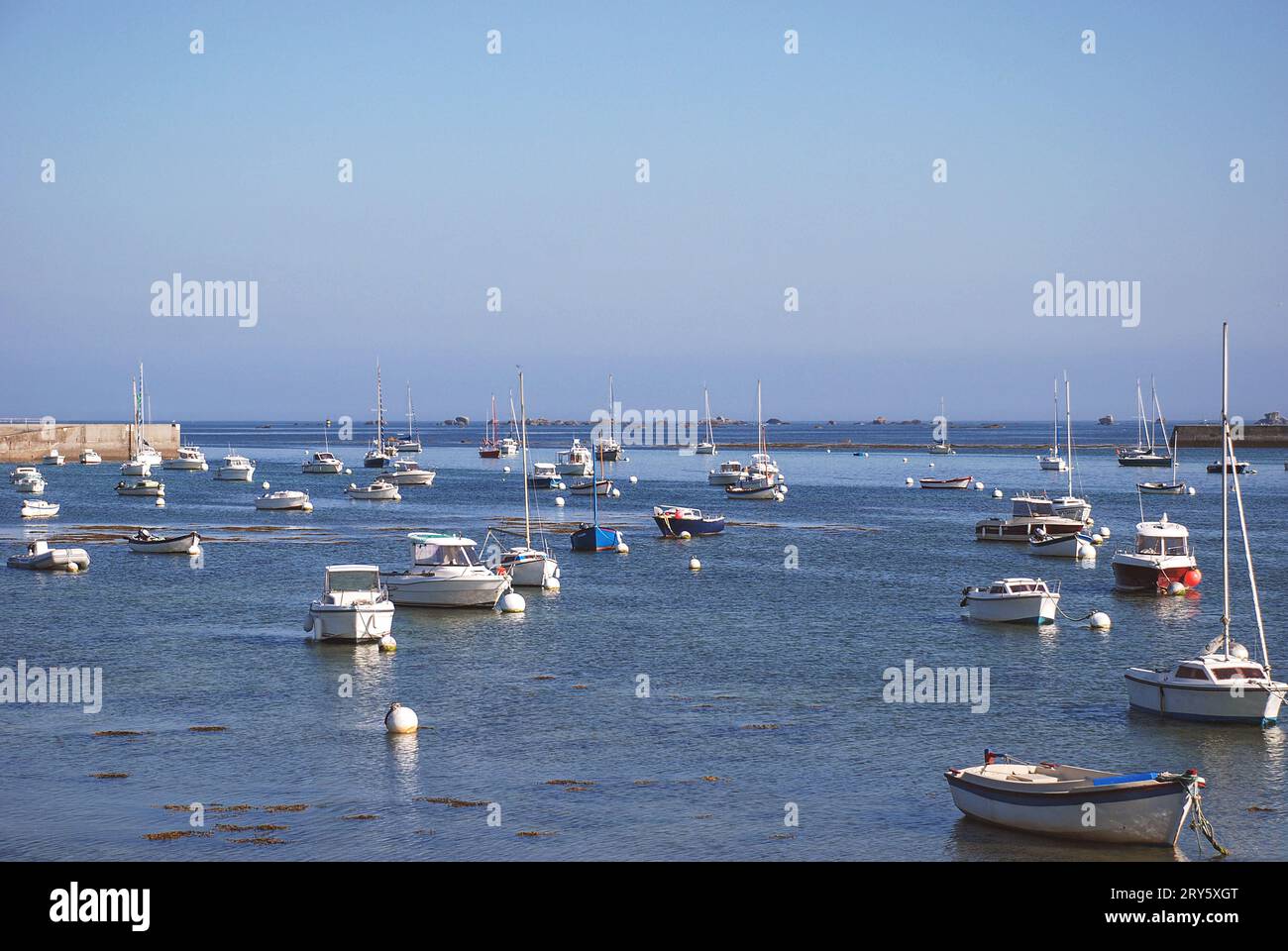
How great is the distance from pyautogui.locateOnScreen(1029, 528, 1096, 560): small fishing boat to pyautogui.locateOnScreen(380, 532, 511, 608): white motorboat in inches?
1502

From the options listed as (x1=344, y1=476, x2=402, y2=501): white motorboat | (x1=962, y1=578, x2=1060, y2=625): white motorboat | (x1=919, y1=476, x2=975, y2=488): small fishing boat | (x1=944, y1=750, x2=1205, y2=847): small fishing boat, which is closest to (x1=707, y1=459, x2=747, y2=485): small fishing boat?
(x1=919, y1=476, x2=975, y2=488): small fishing boat

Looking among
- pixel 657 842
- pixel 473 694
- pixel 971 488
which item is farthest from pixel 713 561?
pixel 971 488

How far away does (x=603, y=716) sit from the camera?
3653cm

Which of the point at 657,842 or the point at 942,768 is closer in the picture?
the point at 657,842

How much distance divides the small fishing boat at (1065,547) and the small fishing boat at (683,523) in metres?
23.1

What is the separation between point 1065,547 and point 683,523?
26564mm

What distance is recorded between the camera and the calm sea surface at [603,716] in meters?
25.9

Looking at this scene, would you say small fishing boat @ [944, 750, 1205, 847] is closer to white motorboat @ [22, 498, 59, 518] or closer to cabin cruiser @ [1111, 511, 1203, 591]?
cabin cruiser @ [1111, 511, 1203, 591]

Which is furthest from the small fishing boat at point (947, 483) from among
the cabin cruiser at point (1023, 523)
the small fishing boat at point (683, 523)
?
the small fishing boat at point (683, 523)

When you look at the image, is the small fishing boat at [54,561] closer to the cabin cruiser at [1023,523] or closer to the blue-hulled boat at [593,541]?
the blue-hulled boat at [593,541]
